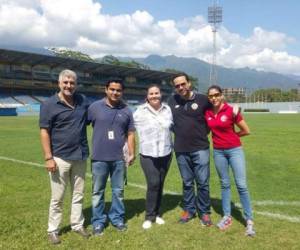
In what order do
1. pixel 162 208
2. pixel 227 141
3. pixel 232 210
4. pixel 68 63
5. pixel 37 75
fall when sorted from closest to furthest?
pixel 227 141, pixel 232 210, pixel 162 208, pixel 37 75, pixel 68 63

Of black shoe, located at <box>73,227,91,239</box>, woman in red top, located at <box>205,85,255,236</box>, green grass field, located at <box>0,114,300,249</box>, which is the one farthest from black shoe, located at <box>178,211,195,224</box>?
black shoe, located at <box>73,227,91,239</box>

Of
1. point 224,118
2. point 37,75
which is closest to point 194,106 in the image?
point 224,118

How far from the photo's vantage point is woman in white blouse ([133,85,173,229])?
5.34m

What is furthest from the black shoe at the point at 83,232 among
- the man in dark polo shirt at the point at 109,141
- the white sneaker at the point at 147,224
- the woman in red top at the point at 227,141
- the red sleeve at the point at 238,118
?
the red sleeve at the point at 238,118

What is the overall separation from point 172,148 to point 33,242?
223 centimetres

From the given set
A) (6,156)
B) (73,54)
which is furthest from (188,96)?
(73,54)

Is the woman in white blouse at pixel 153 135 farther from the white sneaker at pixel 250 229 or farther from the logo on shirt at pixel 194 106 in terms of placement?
the white sneaker at pixel 250 229

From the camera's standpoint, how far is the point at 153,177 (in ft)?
18.1

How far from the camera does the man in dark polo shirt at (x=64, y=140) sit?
476cm

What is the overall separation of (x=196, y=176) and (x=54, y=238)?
6.97 ft

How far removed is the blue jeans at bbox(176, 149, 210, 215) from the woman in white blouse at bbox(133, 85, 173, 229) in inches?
10.9

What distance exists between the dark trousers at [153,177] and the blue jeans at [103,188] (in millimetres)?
370

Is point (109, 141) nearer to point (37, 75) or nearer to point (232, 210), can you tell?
point (232, 210)

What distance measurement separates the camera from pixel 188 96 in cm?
543
